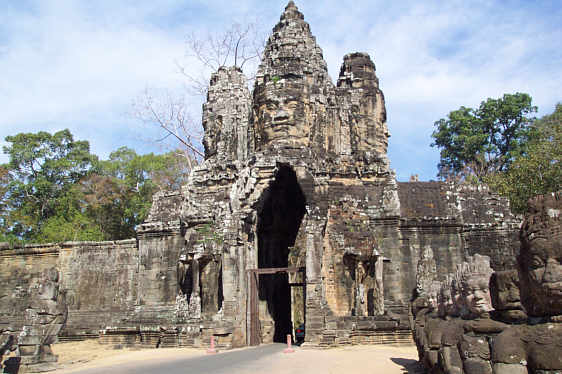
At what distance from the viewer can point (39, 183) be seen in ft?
97.4

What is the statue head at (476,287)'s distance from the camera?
621cm

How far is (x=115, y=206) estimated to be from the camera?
3148 centimetres

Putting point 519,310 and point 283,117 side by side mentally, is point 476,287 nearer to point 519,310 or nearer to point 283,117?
point 519,310

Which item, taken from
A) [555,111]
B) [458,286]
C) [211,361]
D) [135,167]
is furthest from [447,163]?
[458,286]

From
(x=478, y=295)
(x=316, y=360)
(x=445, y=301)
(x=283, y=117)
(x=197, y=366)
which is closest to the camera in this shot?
(x=478, y=295)

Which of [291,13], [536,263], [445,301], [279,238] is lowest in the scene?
[445,301]

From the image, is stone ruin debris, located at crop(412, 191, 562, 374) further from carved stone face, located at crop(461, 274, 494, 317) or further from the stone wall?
the stone wall

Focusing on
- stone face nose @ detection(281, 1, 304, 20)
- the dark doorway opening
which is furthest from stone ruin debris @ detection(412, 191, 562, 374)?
stone face nose @ detection(281, 1, 304, 20)

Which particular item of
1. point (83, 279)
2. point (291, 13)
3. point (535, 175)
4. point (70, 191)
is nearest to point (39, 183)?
point (70, 191)

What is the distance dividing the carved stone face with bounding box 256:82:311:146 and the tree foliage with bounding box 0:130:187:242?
15.5m

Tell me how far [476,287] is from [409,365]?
392 centimetres

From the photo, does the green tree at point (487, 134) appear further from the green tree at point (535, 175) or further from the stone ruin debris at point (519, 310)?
the stone ruin debris at point (519, 310)

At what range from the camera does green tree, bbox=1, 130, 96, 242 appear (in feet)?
96.2

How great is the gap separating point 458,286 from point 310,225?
8.24 meters
